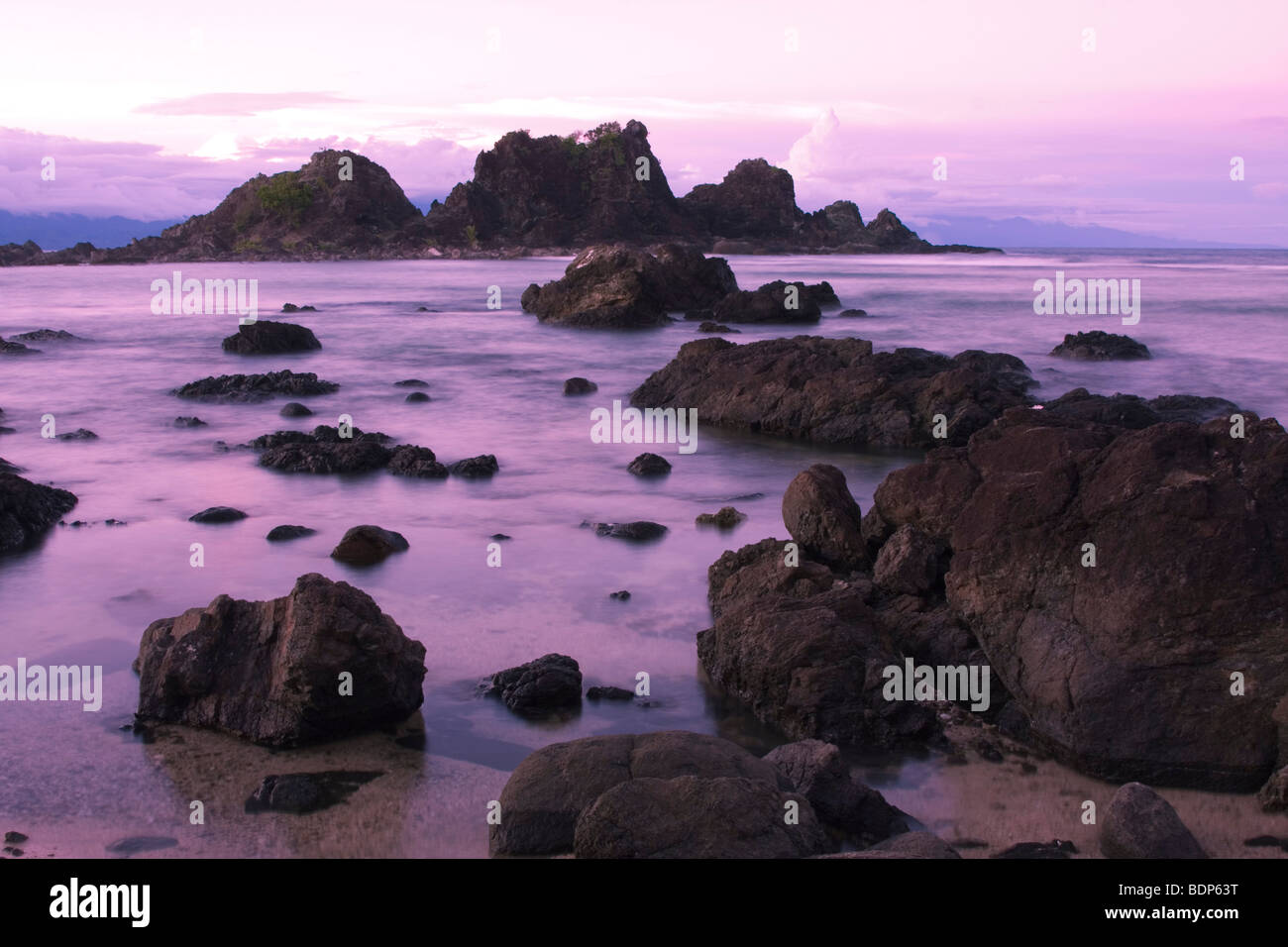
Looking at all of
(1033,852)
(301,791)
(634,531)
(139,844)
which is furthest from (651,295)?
(1033,852)

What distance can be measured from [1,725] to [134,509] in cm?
Result: 683

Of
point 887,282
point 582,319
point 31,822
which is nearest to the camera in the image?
point 31,822

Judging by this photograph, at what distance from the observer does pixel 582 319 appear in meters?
42.1

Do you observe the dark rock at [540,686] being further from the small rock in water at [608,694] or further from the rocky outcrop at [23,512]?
the rocky outcrop at [23,512]

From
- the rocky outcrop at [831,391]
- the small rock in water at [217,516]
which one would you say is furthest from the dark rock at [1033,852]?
the rocky outcrop at [831,391]

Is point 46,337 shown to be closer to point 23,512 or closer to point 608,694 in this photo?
point 23,512

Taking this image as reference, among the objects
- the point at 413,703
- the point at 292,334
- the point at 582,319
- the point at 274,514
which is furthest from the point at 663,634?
the point at 582,319

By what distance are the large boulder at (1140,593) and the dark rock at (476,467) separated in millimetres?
8914

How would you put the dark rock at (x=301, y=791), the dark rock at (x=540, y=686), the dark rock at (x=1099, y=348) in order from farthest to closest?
the dark rock at (x=1099, y=348) < the dark rock at (x=540, y=686) < the dark rock at (x=301, y=791)

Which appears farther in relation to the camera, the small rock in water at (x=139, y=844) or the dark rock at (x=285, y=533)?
the dark rock at (x=285, y=533)

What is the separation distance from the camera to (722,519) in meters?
13.7

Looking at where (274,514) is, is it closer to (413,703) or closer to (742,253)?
(413,703)

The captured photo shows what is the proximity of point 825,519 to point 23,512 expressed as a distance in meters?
8.82

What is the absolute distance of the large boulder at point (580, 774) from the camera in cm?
626
